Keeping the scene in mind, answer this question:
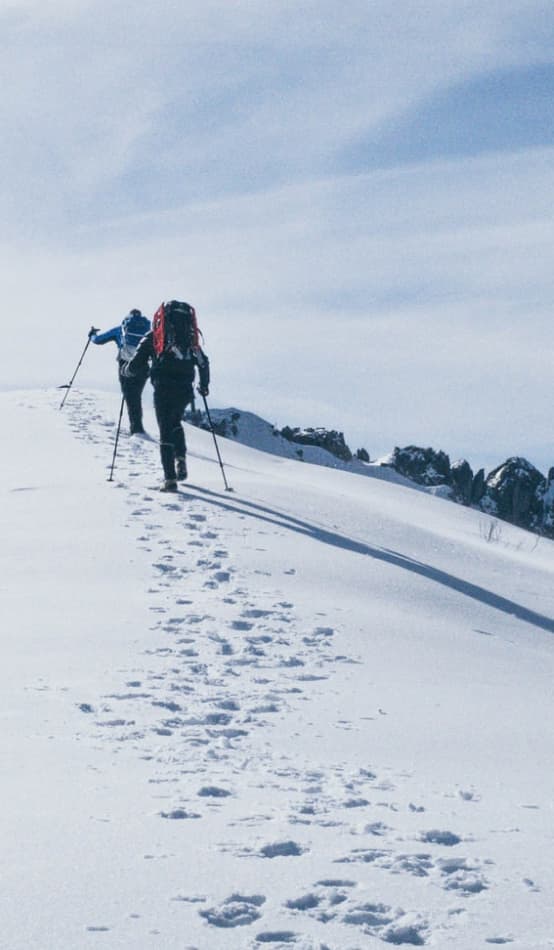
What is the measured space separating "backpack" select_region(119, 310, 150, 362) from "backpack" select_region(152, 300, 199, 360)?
4011 mm

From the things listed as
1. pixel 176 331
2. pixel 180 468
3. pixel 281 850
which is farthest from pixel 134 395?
pixel 281 850

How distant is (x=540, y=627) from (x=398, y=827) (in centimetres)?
472

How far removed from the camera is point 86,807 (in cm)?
391

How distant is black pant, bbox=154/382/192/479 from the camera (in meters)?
12.2

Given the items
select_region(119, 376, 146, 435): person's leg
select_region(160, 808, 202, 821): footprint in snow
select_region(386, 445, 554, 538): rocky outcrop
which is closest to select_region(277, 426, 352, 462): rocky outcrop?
select_region(386, 445, 554, 538): rocky outcrop

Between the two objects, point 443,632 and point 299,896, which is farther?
point 443,632

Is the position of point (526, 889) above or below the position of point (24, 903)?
above

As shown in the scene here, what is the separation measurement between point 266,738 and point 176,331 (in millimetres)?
7487

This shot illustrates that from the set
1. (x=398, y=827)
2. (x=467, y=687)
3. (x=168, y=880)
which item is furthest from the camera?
(x=467, y=687)

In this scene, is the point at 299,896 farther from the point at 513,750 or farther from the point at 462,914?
the point at 513,750

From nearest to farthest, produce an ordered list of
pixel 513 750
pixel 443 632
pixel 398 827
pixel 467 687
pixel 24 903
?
1. pixel 24 903
2. pixel 398 827
3. pixel 513 750
4. pixel 467 687
5. pixel 443 632

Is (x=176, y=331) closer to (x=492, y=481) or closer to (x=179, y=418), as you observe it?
(x=179, y=418)

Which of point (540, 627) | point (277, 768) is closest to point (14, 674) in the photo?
point (277, 768)

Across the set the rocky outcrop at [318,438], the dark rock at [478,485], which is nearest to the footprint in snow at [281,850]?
the rocky outcrop at [318,438]
